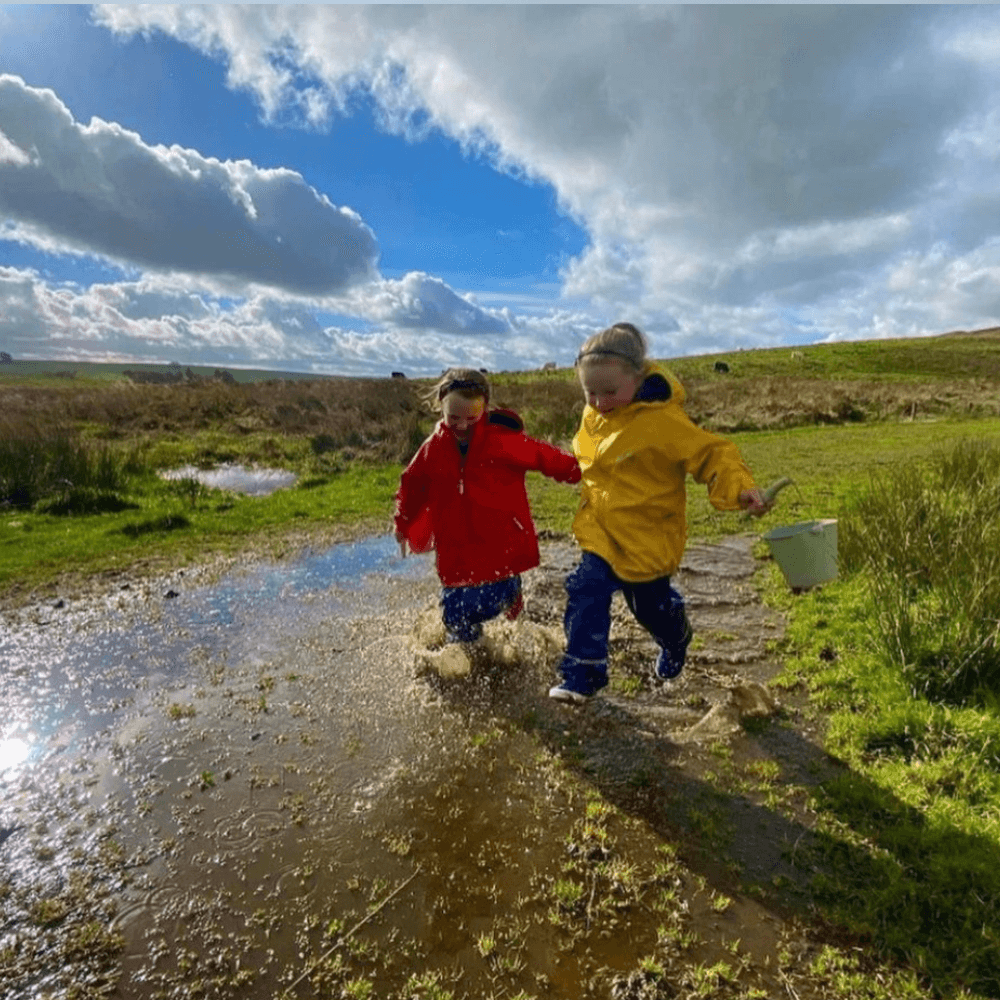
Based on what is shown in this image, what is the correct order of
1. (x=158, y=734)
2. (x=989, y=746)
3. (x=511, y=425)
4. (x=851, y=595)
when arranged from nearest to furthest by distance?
(x=989, y=746) → (x=158, y=734) → (x=511, y=425) → (x=851, y=595)

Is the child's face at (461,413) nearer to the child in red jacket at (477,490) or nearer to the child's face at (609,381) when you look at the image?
the child in red jacket at (477,490)

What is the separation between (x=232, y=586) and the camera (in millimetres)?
7035

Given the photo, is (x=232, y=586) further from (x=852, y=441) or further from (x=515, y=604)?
(x=852, y=441)

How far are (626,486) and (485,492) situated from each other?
1.08m

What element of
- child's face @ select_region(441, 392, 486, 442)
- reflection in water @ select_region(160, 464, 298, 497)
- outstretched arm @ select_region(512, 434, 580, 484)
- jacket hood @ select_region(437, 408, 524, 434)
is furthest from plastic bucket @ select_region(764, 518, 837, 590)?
reflection in water @ select_region(160, 464, 298, 497)

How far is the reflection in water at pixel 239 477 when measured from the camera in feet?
45.1

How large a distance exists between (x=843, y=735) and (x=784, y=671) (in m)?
0.90

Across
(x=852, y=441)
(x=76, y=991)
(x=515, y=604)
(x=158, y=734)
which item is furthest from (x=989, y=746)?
(x=852, y=441)

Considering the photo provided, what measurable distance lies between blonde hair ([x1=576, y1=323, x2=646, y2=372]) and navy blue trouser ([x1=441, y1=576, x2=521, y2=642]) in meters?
1.67

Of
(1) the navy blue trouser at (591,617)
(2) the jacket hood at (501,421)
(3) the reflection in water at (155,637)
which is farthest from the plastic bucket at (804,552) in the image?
(3) the reflection in water at (155,637)

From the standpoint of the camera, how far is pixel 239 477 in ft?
49.8

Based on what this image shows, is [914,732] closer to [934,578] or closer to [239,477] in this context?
[934,578]

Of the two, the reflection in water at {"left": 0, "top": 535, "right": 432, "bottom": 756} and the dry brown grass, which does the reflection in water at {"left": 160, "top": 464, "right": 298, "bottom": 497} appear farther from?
the reflection in water at {"left": 0, "top": 535, "right": 432, "bottom": 756}

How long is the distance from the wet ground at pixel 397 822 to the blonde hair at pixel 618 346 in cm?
217
